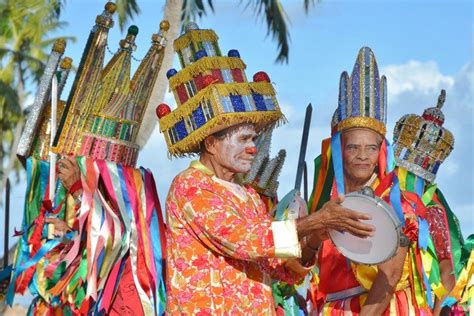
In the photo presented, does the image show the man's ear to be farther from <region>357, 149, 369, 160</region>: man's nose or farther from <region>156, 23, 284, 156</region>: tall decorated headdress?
<region>357, 149, 369, 160</region>: man's nose

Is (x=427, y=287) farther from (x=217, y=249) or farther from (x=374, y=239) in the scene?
(x=217, y=249)

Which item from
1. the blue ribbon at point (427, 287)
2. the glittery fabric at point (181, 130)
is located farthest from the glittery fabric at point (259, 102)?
the blue ribbon at point (427, 287)

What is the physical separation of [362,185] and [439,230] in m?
0.83

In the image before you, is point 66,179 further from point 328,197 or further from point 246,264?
point 246,264

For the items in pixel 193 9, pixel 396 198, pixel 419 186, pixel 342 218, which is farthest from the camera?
pixel 193 9

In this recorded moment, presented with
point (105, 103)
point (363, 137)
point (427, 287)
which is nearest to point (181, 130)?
point (363, 137)

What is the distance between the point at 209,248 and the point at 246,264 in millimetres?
190

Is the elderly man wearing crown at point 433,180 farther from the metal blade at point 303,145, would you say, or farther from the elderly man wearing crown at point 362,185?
the metal blade at point 303,145

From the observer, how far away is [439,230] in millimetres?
7152

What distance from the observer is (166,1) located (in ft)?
47.0

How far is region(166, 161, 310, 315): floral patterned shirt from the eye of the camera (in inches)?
197

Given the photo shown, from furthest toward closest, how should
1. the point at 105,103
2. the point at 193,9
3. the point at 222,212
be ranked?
the point at 193,9
the point at 105,103
the point at 222,212

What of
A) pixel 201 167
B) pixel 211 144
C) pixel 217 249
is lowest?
pixel 217 249

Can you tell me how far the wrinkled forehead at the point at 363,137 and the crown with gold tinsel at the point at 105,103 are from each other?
5.13ft
